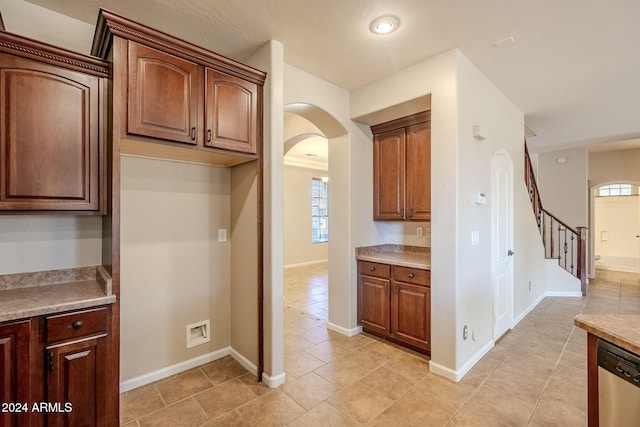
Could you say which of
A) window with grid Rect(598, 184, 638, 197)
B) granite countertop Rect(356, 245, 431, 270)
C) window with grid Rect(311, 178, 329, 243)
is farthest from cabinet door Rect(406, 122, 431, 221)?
window with grid Rect(598, 184, 638, 197)

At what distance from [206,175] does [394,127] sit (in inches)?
84.7

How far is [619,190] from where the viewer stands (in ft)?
26.8

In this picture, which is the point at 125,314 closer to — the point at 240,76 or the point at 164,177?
the point at 164,177

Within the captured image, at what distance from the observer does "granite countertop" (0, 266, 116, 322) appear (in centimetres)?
151

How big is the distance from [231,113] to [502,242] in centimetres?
324

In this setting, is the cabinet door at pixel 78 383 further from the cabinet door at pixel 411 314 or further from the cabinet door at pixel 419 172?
the cabinet door at pixel 419 172

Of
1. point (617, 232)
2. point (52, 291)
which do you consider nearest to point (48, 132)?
point (52, 291)

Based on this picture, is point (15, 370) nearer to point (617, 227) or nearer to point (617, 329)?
point (617, 329)

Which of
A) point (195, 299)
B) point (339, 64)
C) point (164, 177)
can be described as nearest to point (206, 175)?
point (164, 177)

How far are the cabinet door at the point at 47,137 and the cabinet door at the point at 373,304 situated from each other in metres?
2.65

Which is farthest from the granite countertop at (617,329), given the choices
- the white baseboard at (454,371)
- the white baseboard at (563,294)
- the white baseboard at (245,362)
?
the white baseboard at (563,294)

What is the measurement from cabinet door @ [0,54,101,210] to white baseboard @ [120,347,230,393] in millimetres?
1480

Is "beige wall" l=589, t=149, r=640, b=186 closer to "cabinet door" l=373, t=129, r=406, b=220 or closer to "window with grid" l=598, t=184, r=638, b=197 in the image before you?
"window with grid" l=598, t=184, r=638, b=197

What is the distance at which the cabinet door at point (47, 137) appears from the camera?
1.65 metres
